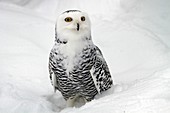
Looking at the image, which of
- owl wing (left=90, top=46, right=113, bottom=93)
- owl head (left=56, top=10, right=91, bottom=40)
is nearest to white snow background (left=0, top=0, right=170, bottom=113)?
owl wing (left=90, top=46, right=113, bottom=93)

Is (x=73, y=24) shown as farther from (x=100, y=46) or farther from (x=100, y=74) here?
(x=100, y=46)

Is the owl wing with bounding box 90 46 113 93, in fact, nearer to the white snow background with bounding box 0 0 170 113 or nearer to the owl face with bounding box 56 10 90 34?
the white snow background with bounding box 0 0 170 113

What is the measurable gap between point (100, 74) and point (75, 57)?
23 cm

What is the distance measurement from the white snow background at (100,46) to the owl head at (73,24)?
45cm

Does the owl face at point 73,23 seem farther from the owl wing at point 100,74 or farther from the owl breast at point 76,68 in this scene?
the owl wing at point 100,74

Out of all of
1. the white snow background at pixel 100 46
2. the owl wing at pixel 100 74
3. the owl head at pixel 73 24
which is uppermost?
the owl head at pixel 73 24

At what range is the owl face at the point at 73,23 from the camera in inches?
91.7

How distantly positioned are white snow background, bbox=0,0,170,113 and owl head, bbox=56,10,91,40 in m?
0.45

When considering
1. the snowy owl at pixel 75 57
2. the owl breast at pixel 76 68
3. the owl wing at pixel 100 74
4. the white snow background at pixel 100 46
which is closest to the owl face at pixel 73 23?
the snowy owl at pixel 75 57

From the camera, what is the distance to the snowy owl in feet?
7.76

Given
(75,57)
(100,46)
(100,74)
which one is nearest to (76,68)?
(75,57)

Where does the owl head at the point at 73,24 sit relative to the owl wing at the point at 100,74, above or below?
above

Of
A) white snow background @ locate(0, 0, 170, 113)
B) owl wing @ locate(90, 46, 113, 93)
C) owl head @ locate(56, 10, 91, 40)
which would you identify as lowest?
white snow background @ locate(0, 0, 170, 113)

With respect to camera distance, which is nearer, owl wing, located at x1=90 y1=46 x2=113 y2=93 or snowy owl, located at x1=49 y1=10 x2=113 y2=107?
snowy owl, located at x1=49 y1=10 x2=113 y2=107
